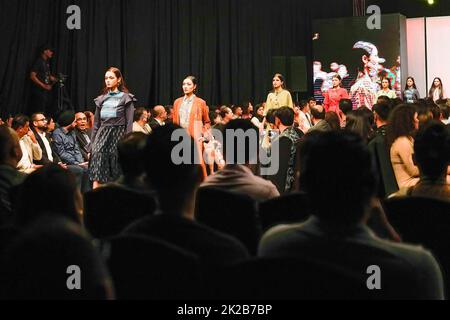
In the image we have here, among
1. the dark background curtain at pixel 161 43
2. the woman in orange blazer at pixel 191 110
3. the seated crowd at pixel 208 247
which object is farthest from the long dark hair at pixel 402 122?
the dark background curtain at pixel 161 43

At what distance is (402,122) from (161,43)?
33.0 ft

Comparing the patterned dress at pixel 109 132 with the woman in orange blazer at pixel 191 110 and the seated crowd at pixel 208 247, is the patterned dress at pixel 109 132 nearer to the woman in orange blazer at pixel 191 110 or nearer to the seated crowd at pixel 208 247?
the woman in orange blazer at pixel 191 110

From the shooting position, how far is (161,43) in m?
14.6

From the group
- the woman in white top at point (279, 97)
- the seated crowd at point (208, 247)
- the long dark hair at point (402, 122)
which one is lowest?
the seated crowd at point (208, 247)

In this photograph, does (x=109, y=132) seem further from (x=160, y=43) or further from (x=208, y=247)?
(x=160, y=43)

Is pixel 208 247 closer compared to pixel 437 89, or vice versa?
pixel 208 247

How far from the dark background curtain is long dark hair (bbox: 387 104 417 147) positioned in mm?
7323

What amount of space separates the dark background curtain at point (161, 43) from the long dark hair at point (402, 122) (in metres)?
7.32

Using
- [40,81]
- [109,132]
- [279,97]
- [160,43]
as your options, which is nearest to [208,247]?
[109,132]

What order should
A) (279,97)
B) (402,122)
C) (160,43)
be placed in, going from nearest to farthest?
1. (402,122)
2. (279,97)
3. (160,43)

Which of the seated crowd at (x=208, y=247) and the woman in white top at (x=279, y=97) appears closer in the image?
the seated crowd at (x=208, y=247)

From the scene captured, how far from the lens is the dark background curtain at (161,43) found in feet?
38.0

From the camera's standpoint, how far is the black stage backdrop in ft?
37.9

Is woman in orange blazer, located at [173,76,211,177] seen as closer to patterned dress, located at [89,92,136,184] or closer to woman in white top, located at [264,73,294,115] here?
patterned dress, located at [89,92,136,184]
